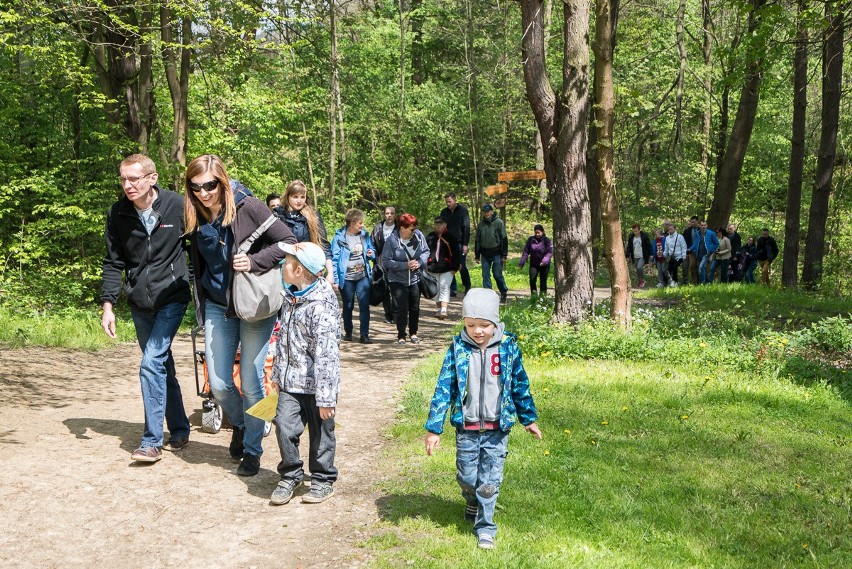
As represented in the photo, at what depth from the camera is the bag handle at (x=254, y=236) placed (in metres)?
5.46

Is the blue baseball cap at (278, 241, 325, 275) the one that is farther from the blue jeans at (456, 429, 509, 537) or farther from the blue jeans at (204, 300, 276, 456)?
the blue jeans at (456, 429, 509, 537)

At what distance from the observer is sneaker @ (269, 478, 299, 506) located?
17.1 feet

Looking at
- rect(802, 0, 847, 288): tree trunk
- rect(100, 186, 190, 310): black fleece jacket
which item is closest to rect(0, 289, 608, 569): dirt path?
rect(100, 186, 190, 310): black fleece jacket

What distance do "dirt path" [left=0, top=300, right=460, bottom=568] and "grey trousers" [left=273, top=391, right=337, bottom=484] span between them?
0.70ft

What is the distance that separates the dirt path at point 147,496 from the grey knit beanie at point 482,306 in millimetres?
1471

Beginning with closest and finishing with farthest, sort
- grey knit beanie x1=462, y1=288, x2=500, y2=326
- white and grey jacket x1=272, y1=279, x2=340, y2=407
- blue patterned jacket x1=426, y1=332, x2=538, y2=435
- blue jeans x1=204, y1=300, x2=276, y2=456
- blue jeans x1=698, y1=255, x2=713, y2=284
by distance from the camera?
grey knit beanie x1=462, y1=288, x2=500, y2=326 < blue patterned jacket x1=426, y1=332, x2=538, y2=435 < white and grey jacket x1=272, y1=279, x2=340, y2=407 < blue jeans x1=204, y1=300, x2=276, y2=456 < blue jeans x1=698, y1=255, x2=713, y2=284

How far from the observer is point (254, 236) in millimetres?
5484

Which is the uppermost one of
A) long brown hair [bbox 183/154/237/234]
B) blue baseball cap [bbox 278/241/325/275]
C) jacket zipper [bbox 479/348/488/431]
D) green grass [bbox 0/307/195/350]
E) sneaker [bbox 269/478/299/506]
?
long brown hair [bbox 183/154/237/234]

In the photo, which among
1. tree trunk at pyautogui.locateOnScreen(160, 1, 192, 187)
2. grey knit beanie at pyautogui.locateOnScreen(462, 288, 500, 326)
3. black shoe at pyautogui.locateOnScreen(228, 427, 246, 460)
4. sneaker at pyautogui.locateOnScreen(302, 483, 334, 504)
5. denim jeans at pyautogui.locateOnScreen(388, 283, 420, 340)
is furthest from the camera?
tree trunk at pyautogui.locateOnScreen(160, 1, 192, 187)

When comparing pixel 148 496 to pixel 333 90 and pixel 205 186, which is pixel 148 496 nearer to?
pixel 205 186

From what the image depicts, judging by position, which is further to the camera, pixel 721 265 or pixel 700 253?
pixel 721 265

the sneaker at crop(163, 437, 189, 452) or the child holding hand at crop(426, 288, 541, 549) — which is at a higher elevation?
the child holding hand at crop(426, 288, 541, 549)

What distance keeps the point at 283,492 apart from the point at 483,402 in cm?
157

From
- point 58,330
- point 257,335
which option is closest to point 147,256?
point 257,335
